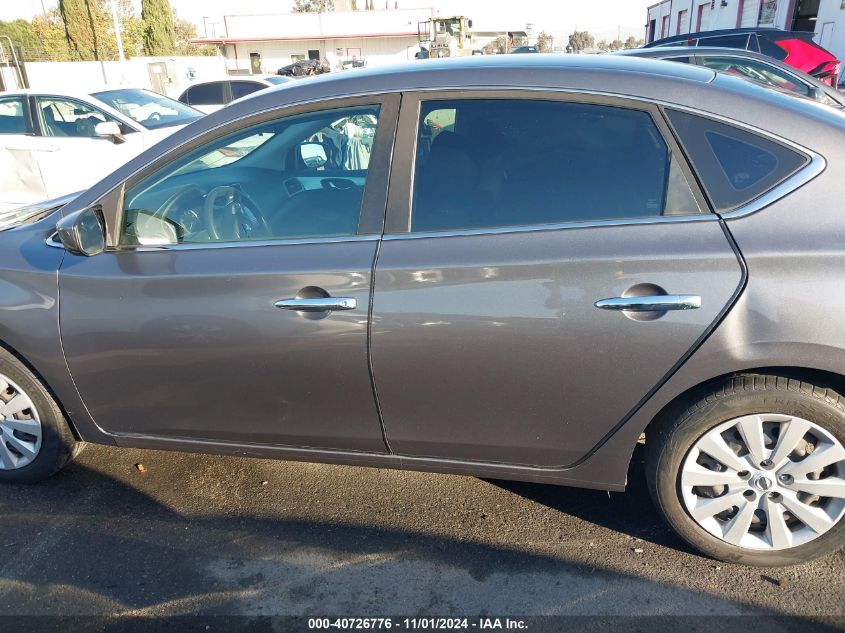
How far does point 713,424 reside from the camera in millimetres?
2014

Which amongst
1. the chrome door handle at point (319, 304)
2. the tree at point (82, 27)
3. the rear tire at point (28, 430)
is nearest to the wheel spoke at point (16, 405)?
the rear tire at point (28, 430)

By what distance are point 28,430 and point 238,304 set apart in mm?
1282

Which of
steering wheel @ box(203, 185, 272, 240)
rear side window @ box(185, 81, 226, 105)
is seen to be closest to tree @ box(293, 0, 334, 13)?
rear side window @ box(185, 81, 226, 105)

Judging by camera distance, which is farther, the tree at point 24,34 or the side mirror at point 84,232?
the tree at point 24,34

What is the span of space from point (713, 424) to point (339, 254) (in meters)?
1.38

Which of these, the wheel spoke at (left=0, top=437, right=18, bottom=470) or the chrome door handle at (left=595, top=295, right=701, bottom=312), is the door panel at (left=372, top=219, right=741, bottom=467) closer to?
the chrome door handle at (left=595, top=295, right=701, bottom=312)

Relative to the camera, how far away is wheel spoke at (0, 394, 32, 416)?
8.59 ft

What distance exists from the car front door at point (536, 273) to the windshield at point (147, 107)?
6671 millimetres

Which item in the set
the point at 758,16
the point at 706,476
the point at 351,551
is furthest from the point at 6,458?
the point at 758,16

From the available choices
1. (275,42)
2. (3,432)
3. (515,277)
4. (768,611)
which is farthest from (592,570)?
(275,42)

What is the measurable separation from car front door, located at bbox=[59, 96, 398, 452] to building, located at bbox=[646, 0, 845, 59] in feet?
73.6

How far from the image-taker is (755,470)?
81.3 inches

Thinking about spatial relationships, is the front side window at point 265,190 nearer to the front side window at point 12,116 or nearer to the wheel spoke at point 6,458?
the wheel spoke at point 6,458

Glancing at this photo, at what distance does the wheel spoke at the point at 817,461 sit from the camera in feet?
6.50
